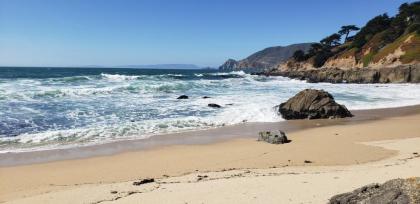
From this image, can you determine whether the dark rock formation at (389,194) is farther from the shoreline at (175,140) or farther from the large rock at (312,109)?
the large rock at (312,109)

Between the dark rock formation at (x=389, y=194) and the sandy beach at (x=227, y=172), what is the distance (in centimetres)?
125

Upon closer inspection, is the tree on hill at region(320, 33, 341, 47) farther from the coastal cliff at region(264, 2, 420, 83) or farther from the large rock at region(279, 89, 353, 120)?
the large rock at region(279, 89, 353, 120)

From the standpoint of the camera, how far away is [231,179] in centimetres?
785

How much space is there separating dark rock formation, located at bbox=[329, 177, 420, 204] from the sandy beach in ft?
4.11

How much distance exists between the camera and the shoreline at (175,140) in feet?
36.6

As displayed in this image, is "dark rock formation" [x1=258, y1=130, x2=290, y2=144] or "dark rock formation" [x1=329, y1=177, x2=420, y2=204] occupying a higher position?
"dark rock formation" [x1=329, y1=177, x2=420, y2=204]

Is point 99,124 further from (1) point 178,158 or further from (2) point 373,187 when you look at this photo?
(2) point 373,187

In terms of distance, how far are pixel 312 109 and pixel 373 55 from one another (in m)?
45.5

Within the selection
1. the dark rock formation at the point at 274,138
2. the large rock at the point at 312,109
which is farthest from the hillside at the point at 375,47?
the dark rock formation at the point at 274,138

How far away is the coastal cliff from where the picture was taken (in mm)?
47688

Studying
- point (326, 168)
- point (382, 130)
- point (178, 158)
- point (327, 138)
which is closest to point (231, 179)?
point (326, 168)

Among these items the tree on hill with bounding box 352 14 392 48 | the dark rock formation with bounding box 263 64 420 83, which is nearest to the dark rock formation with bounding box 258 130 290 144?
the dark rock formation with bounding box 263 64 420 83

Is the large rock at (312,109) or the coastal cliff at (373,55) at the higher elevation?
the coastal cliff at (373,55)

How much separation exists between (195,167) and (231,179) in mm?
Answer: 1777
